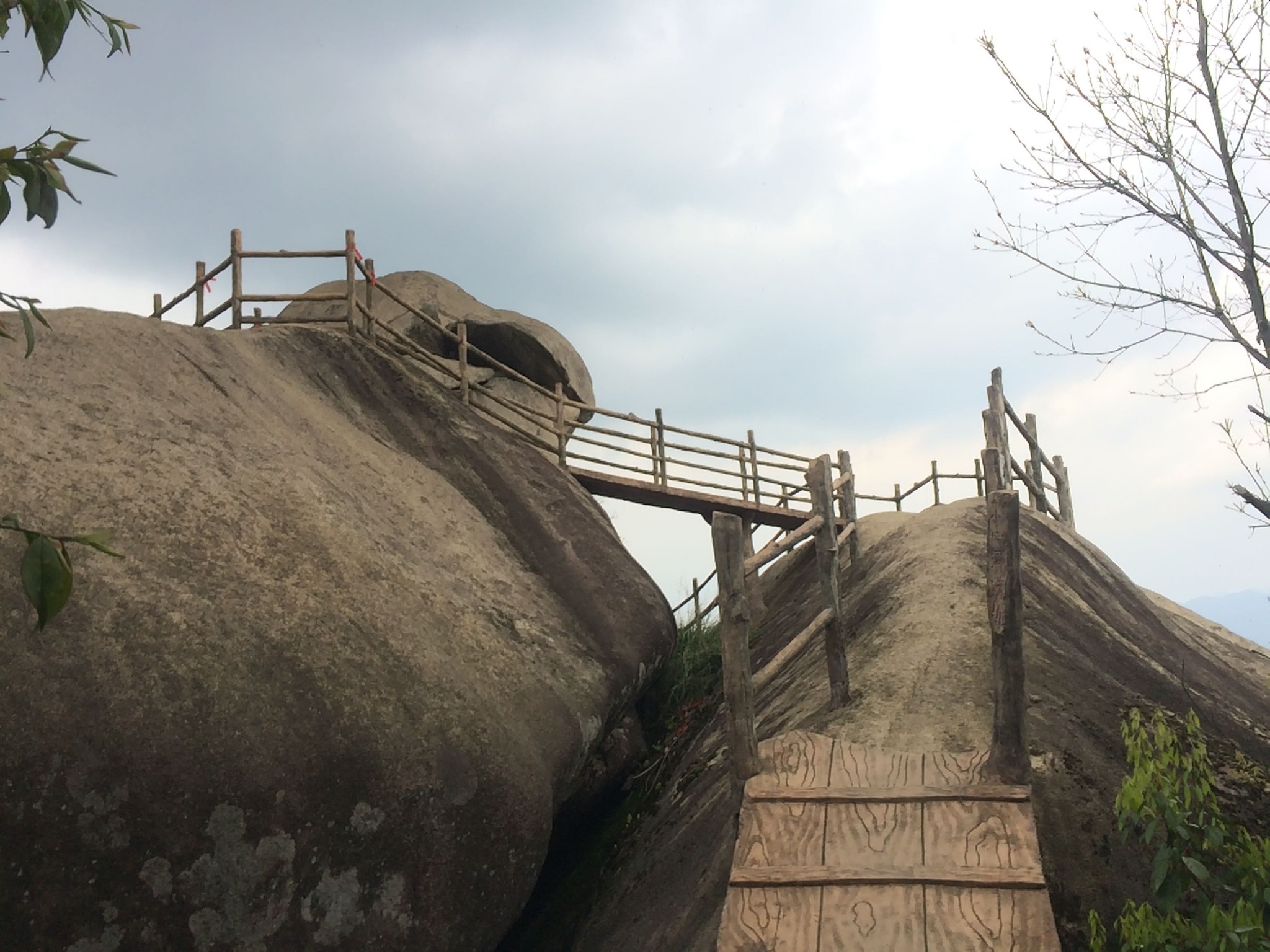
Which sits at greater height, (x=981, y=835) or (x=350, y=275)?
(x=350, y=275)

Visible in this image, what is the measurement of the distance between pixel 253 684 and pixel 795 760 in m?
3.02

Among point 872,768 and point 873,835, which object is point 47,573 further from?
point 872,768

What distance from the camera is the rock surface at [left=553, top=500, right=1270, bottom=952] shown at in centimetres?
606

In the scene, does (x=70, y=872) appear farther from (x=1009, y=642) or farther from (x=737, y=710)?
(x=1009, y=642)

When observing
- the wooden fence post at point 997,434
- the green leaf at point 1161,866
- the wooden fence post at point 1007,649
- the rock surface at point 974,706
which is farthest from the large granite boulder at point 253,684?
the green leaf at point 1161,866

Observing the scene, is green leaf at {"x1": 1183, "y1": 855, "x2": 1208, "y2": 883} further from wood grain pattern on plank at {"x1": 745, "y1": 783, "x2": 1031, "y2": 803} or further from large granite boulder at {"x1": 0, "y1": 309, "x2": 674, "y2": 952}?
large granite boulder at {"x1": 0, "y1": 309, "x2": 674, "y2": 952}

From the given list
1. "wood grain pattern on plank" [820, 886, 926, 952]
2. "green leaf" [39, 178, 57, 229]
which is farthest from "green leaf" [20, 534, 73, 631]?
"wood grain pattern on plank" [820, 886, 926, 952]

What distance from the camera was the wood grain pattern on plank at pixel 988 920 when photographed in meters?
4.47

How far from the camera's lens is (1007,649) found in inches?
220

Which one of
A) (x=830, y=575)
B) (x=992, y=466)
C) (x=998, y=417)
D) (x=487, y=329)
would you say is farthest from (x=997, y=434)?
(x=487, y=329)

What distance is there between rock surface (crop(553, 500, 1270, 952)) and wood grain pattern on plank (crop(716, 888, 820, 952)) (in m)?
0.95

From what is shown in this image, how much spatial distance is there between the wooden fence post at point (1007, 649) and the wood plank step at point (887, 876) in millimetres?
766

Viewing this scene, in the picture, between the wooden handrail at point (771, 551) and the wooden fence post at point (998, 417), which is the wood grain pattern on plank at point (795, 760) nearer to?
the wooden handrail at point (771, 551)

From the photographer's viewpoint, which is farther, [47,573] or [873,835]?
[873,835]
